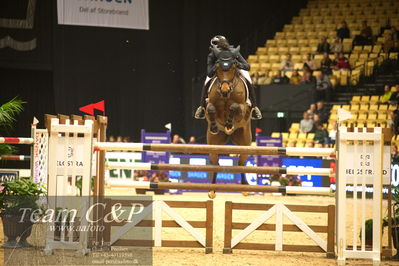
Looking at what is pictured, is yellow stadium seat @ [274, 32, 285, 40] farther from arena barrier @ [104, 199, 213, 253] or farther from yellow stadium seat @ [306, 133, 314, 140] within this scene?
arena barrier @ [104, 199, 213, 253]

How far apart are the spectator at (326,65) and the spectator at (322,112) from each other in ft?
3.81

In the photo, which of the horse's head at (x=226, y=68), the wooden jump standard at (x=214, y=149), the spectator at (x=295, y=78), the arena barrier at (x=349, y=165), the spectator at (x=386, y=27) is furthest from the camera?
the spectator at (x=386, y=27)

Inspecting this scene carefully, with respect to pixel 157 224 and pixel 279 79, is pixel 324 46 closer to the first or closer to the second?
pixel 279 79

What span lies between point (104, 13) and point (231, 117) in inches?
304

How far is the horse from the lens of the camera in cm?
736

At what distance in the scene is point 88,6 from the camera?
14.3 meters

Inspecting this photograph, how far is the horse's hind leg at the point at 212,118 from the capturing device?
7.59m

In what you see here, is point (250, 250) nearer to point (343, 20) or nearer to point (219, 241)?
point (219, 241)

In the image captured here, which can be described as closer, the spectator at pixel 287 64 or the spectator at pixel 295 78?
the spectator at pixel 295 78

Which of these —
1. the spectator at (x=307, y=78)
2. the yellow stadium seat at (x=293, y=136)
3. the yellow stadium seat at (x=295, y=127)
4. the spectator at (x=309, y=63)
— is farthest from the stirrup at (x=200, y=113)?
the spectator at (x=309, y=63)

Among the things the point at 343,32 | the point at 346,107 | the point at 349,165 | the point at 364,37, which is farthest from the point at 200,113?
the point at 343,32

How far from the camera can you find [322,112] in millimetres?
14672

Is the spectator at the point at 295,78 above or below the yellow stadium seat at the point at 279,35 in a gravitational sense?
below

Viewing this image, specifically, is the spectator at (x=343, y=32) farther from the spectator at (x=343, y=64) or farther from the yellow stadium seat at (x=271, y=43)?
the yellow stadium seat at (x=271, y=43)
